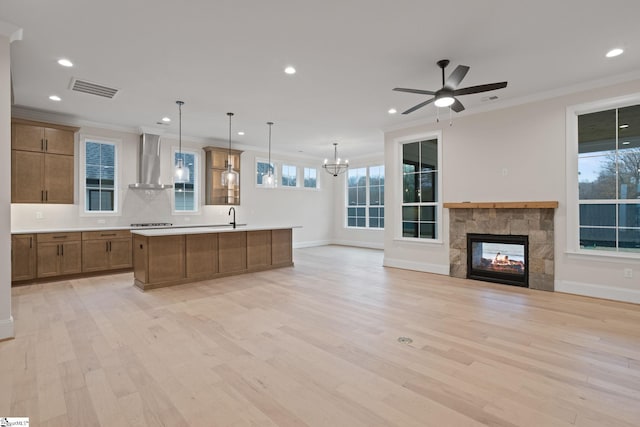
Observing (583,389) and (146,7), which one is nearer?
(583,389)

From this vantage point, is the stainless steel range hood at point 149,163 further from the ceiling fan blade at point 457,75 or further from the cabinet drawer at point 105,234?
the ceiling fan blade at point 457,75

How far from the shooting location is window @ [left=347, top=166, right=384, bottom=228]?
10219mm

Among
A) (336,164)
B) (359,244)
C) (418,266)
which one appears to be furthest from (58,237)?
(359,244)

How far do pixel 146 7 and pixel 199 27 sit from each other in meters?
0.48

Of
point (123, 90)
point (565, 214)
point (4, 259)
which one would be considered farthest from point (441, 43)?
point (4, 259)

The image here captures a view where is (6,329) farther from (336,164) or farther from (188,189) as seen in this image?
(336,164)

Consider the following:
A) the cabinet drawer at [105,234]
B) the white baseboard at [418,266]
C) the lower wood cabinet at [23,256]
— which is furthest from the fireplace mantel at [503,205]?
the lower wood cabinet at [23,256]

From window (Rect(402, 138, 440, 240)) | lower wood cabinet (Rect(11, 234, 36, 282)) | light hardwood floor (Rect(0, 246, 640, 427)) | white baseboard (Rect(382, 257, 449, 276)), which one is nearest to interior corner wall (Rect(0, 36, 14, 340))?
light hardwood floor (Rect(0, 246, 640, 427))

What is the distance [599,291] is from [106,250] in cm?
824

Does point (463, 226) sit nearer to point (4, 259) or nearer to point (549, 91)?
point (549, 91)

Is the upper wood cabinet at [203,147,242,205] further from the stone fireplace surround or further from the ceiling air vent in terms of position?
the stone fireplace surround

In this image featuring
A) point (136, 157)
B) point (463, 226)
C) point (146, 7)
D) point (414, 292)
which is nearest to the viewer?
point (146, 7)

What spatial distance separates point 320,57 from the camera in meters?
3.82

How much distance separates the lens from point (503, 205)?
5.28 m
